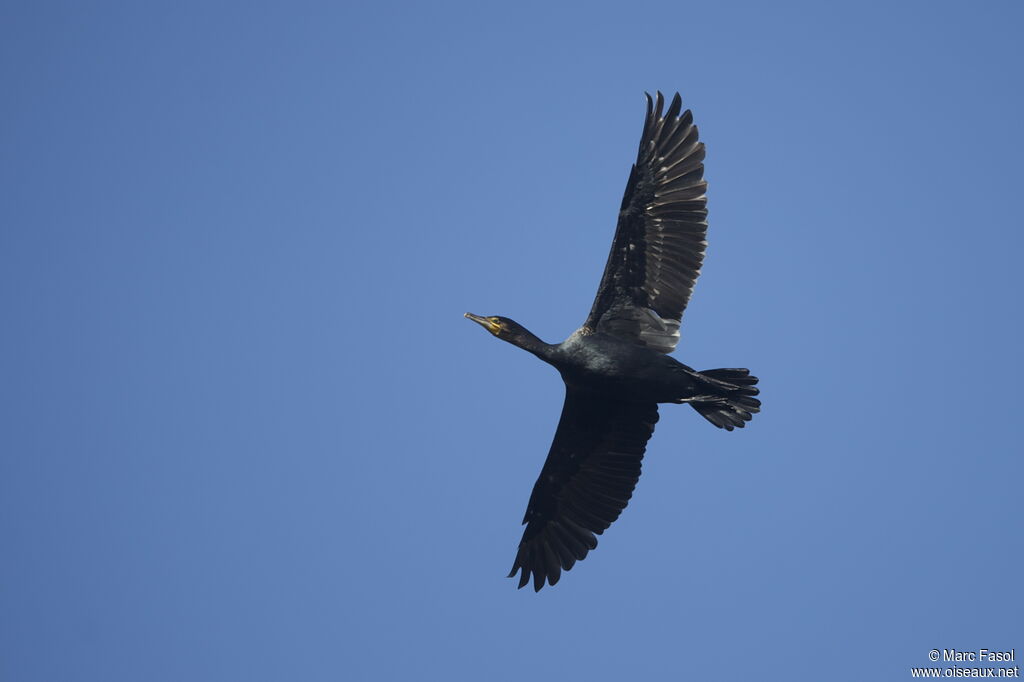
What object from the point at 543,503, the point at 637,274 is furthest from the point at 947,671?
the point at 637,274

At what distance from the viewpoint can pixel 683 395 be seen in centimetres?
1198

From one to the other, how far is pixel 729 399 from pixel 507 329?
2521 millimetres

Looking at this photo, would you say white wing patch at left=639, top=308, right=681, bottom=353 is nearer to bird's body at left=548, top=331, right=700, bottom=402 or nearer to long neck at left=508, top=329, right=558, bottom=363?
bird's body at left=548, top=331, right=700, bottom=402

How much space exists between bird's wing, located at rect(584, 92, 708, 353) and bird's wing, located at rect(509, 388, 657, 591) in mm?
1123

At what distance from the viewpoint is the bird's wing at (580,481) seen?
12875 mm

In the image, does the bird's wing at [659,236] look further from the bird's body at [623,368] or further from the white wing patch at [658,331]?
the bird's body at [623,368]

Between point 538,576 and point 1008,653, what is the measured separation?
5552mm

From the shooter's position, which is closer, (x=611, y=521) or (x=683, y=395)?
(x=683, y=395)

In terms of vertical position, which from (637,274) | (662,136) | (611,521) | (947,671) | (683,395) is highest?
(662,136)

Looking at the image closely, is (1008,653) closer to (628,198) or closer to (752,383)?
(752,383)

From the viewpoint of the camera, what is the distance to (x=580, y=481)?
13.2m

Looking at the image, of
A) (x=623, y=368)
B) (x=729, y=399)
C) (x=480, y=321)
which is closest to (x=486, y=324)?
(x=480, y=321)

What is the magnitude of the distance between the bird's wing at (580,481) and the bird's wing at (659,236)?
1123mm

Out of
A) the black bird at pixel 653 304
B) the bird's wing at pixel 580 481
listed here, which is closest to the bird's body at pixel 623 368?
the black bird at pixel 653 304
